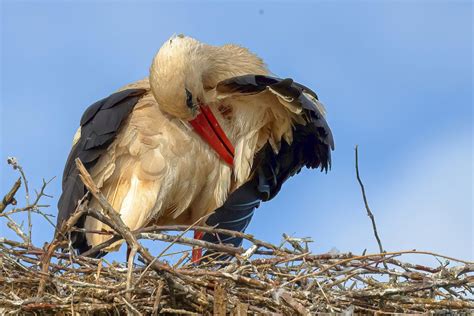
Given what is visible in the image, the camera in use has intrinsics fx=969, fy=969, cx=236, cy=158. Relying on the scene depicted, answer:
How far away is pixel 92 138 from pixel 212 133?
784 millimetres

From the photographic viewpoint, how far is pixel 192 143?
573 cm

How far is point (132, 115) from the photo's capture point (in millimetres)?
5652

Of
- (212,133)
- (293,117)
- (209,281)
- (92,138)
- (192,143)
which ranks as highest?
(293,117)

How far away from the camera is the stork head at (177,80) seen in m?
5.54

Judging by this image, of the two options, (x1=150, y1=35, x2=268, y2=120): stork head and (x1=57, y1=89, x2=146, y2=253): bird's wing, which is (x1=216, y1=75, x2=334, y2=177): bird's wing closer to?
(x1=150, y1=35, x2=268, y2=120): stork head

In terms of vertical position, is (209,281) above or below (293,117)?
below

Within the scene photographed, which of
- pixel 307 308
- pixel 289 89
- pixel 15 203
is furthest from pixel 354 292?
pixel 289 89

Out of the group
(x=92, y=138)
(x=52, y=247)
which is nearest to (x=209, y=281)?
(x=52, y=247)

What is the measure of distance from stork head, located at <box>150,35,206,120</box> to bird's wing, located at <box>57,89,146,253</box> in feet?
0.70

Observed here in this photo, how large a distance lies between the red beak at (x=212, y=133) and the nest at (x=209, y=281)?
1675 millimetres

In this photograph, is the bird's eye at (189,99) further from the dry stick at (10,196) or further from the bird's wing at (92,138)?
the dry stick at (10,196)

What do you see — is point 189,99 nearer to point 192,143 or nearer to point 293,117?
point 192,143

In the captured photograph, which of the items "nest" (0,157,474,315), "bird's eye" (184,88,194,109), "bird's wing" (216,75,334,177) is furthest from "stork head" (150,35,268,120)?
"nest" (0,157,474,315)

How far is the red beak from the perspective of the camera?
18.9 ft
